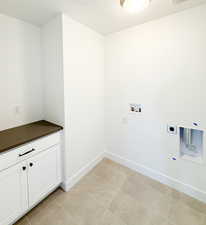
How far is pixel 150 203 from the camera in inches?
65.1

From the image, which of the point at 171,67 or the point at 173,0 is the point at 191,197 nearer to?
the point at 171,67

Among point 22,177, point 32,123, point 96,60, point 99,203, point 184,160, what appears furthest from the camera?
point 96,60

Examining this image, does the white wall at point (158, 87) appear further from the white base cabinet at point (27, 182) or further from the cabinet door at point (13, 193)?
the cabinet door at point (13, 193)

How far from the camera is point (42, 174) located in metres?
1.56

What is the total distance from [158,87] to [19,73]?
1997 mm

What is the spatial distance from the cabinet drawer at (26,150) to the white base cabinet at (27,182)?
16mm

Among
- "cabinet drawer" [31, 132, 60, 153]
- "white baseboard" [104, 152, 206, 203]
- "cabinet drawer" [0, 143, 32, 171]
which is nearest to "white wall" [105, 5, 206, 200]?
"white baseboard" [104, 152, 206, 203]

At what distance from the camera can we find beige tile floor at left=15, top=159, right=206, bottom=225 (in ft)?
4.73

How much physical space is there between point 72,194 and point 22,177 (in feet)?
2.47

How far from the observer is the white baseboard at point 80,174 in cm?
184

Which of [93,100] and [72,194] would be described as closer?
[72,194]

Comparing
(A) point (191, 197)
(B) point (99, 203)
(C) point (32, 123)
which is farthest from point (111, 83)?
(A) point (191, 197)

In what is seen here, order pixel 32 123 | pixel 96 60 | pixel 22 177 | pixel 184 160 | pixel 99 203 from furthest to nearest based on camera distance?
pixel 96 60, pixel 32 123, pixel 184 160, pixel 99 203, pixel 22 177

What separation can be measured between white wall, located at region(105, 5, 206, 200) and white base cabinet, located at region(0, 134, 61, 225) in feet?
4.02
